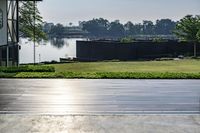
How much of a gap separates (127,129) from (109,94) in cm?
873

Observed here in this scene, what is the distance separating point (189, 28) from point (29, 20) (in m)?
26.6

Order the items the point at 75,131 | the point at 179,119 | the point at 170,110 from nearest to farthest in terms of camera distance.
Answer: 1. the point at 75,131
2. the point at 179,119
3. the point at 170,110

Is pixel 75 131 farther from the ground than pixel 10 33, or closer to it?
closer to it

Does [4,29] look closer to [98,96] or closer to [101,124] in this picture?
[98,96]

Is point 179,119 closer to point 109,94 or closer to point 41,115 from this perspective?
point 41,115

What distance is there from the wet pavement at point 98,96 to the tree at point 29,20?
39.2 metres

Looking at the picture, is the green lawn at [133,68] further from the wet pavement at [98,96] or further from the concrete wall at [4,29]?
the wet pavement at [98,96]

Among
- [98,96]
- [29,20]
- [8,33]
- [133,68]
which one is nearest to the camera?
[98,96]

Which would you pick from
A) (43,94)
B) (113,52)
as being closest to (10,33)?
(43,94)

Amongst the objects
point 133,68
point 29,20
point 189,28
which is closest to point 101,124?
point 133,68

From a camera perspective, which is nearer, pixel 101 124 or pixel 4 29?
pixel 101 124

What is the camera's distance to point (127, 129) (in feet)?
49.5

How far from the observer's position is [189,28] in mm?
78250

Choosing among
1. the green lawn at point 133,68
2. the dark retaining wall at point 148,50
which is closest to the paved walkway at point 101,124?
the green lawn at point 133,68
